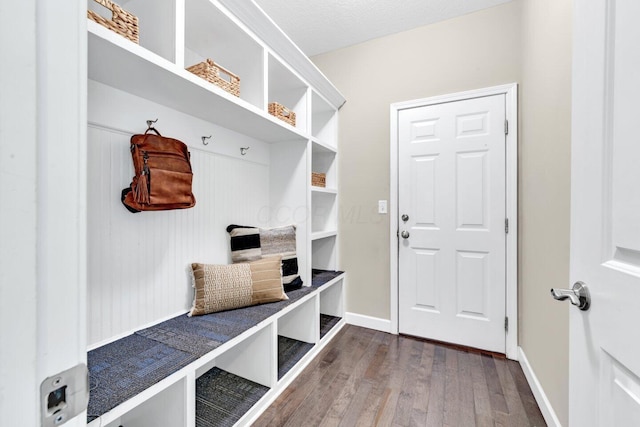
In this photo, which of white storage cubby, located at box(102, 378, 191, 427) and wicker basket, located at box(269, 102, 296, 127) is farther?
wicker basket, located at box(269, 102, 296, 127)

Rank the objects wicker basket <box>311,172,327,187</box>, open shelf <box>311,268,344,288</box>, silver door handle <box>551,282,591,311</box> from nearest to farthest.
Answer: silver door handle <box>551,282,591,311</box>
open shelf <box>311,268,344,288</box>
wicker basket <box>311,172,327,187</box>

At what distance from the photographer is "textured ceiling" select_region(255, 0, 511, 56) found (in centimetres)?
205

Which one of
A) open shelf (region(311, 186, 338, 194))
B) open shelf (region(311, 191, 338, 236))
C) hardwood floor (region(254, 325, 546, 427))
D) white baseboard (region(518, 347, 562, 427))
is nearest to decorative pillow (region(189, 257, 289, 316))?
hardwood floor (region(254, 325, 546, 427))

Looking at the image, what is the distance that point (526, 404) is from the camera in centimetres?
154

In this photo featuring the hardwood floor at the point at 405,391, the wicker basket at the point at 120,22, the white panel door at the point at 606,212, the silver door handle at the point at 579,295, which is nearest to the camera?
the white panel door at the point at 606,212

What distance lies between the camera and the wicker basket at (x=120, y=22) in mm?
962

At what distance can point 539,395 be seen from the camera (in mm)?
1519

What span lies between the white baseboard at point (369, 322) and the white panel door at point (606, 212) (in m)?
1.74

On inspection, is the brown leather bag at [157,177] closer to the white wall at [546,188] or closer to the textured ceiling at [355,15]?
the textured ceiling at [355,15]

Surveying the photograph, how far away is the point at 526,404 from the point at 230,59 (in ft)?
8.92

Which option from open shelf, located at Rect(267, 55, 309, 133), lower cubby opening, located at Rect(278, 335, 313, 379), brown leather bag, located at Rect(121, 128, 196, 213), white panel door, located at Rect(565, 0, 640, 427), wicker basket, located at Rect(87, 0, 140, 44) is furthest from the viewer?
open shelf, located at Rect(267, 55, 309, 133)

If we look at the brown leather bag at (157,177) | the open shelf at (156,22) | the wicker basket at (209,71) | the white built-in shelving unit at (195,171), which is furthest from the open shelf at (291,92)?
the brown leather bag at (157,177)

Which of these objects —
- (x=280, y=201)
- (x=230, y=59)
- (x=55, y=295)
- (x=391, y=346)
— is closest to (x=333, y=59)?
(x=230, y=59)

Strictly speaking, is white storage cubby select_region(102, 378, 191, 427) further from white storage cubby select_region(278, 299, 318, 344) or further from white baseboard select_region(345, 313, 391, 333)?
white baseboard select_region(345, 313, 391, 333)
